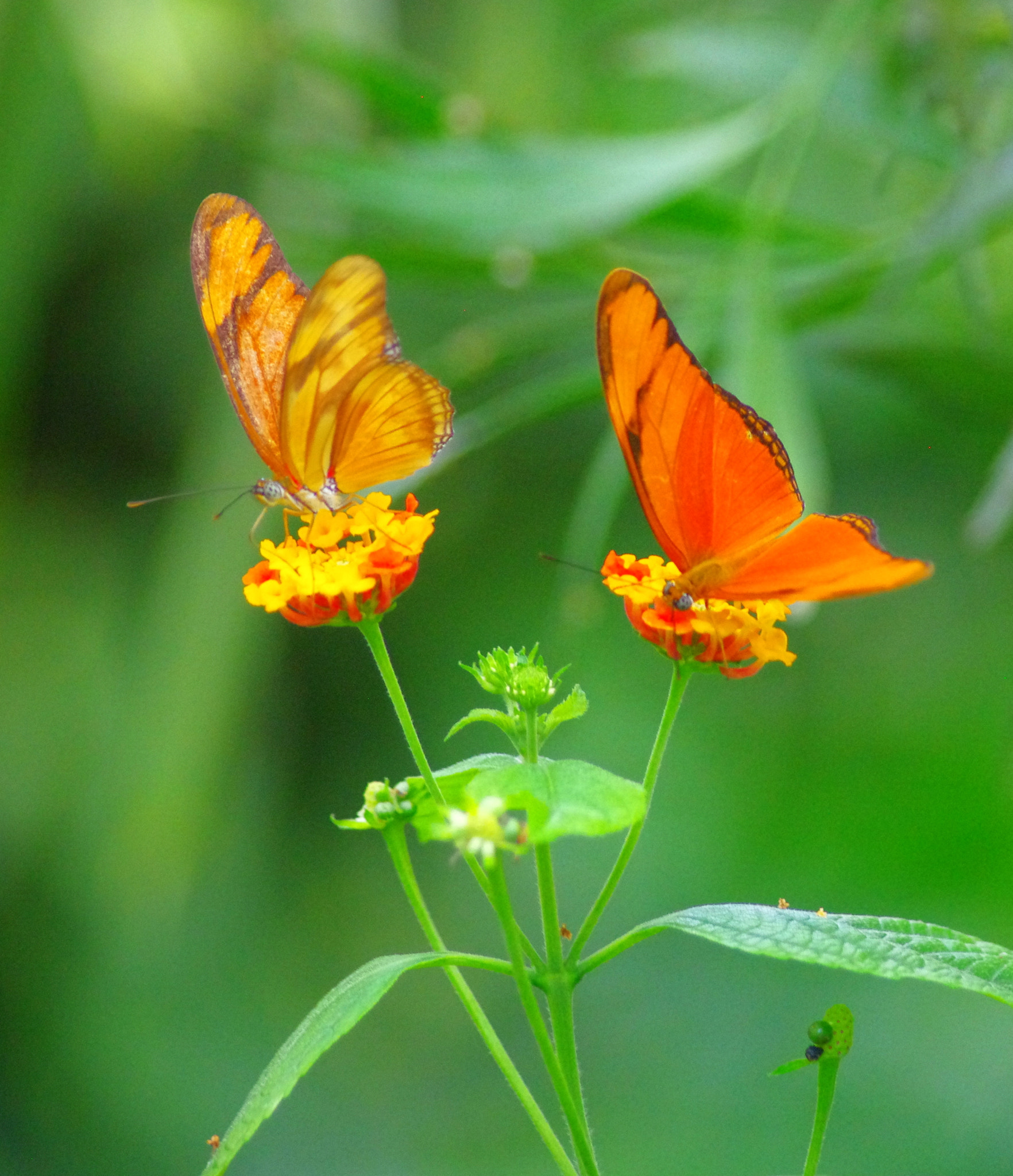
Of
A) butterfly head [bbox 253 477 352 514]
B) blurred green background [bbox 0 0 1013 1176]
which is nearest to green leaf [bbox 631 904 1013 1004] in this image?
butterfly head [bbox 253 477 352 514]

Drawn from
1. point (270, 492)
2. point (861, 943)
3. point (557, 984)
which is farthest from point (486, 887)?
point (270, 492)

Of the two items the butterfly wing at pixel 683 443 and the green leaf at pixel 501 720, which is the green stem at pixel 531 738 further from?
the butterfly wing at pixel 683 443

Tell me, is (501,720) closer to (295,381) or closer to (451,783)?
(451,783)

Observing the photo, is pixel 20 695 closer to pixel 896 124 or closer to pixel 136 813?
pixel 136 813

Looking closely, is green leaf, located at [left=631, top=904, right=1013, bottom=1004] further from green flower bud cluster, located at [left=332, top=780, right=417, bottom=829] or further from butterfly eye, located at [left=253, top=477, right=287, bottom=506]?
butterfly eye, located at [left=253, top=477, right=287, bottom=506]

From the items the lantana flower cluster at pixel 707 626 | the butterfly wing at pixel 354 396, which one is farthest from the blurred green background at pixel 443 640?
the lantana flower cluster at pixel 707 626
